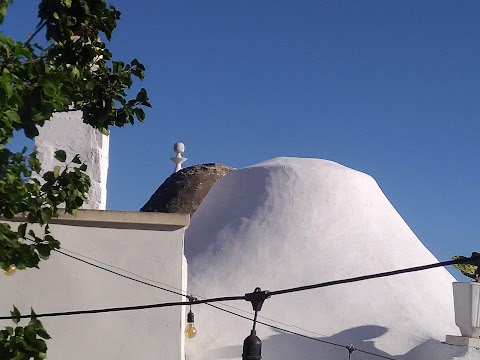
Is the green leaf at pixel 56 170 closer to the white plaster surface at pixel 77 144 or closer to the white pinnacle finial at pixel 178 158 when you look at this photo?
the white plaster surface at pixel 77 144

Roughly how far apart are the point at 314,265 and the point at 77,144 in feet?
10.2

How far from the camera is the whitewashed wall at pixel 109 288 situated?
590 cm

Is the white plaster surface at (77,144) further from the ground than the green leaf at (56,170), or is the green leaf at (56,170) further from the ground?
the white plaster surface at (77,144)

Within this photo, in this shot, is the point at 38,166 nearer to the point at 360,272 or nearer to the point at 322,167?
the point at 360,272

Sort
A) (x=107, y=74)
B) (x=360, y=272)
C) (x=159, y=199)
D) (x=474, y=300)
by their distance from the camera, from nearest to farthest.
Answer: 1. (x=107, y=74)
2. (x=474, y=300)
3. (x=360, y=272)
4. (x=159, y=199)

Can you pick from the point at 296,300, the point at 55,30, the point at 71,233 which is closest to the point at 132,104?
the point at 55,30

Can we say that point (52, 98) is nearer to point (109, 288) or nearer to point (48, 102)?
point (48, 102)

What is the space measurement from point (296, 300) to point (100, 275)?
276 cm

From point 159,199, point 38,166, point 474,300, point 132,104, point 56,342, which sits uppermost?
point 159,199

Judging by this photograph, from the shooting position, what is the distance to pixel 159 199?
14844mm

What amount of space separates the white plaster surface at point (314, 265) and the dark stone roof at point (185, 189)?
4.44 meters

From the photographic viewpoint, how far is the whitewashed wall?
5.90 metres

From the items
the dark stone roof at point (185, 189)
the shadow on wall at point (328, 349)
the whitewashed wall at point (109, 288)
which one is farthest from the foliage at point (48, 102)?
the dark stone roof at point (185, 189)

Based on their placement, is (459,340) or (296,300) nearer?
(459,340)
